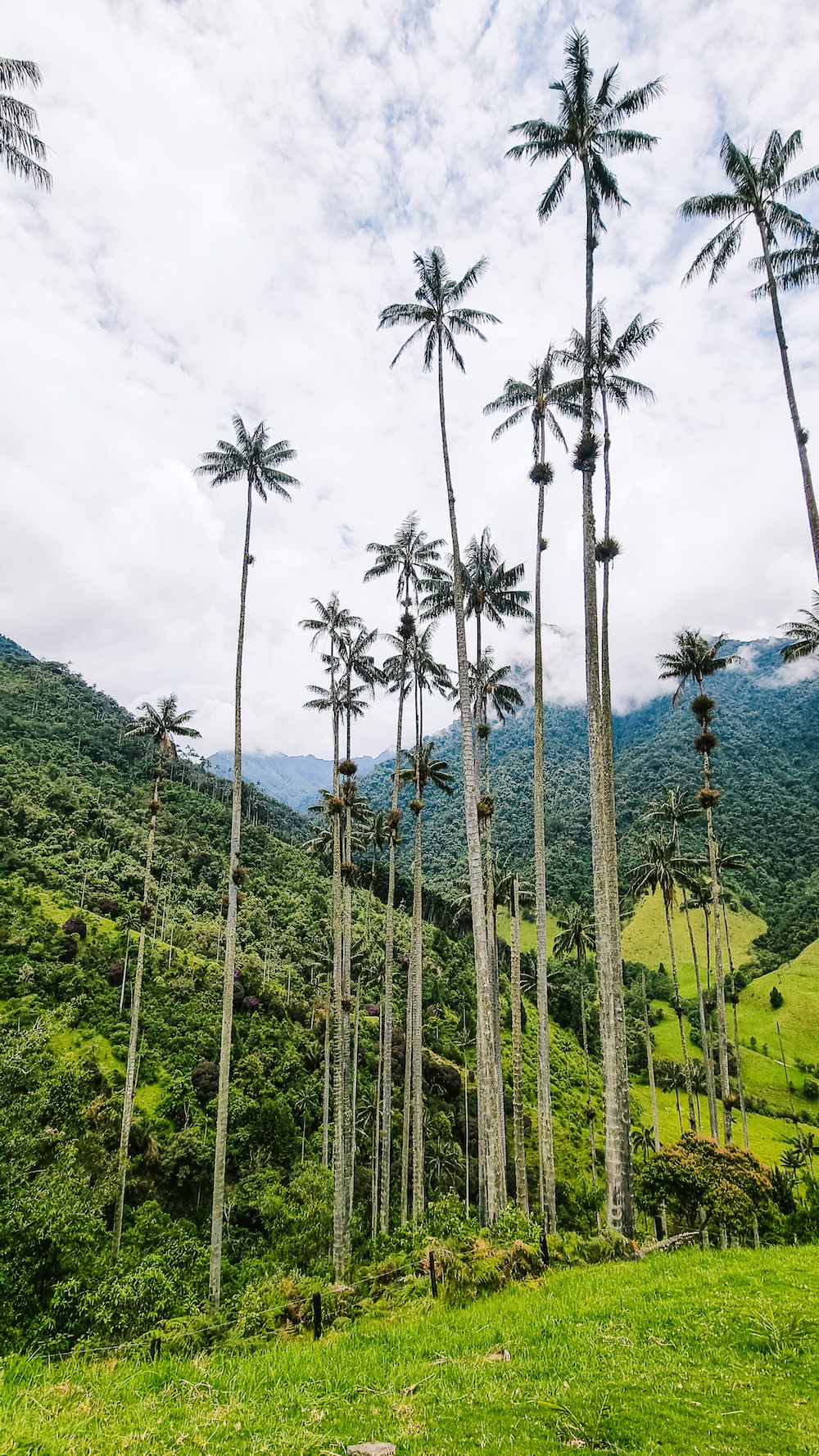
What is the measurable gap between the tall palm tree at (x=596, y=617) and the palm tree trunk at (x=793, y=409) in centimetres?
453

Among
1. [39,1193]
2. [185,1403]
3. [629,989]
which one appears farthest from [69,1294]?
[629,989]

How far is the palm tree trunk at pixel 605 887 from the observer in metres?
12.2

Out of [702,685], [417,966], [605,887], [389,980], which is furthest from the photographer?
[702,685]

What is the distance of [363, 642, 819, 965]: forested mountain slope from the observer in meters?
103

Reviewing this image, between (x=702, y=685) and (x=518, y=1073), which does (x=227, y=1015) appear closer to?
(x=518, y=1073)

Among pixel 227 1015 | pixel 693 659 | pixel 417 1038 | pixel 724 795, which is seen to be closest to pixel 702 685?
pixel 693 659

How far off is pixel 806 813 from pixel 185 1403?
141m

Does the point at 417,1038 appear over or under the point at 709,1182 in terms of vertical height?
over

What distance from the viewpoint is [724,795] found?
422 ft

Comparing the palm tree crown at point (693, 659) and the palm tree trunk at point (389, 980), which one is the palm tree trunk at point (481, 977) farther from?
the palm tree crown at point (693, 659)

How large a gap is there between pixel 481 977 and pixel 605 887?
4792 mm

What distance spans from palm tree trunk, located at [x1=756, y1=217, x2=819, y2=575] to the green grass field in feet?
50.4

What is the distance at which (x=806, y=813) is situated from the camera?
120062 millimetres

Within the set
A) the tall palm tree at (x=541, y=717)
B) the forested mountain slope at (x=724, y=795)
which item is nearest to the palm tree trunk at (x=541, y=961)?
the tall palm tree at (x=541, y=717)
